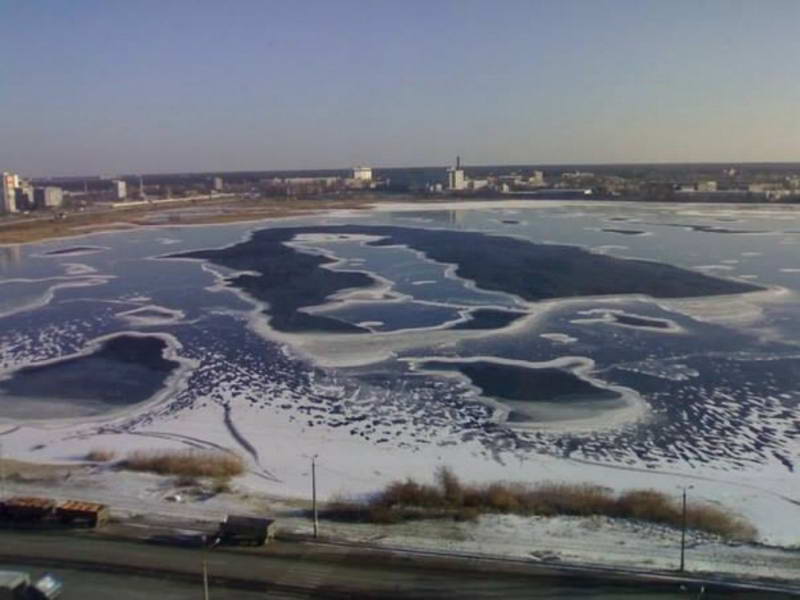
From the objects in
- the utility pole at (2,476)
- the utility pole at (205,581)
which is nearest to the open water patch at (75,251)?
the utility pole at (2,476)

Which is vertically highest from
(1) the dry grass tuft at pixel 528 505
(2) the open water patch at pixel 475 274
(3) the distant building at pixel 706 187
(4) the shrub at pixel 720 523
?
(3) the distant building at pixel 706 187

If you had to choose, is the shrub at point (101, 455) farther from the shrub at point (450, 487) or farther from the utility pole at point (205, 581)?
the shrub at point (450, 487)

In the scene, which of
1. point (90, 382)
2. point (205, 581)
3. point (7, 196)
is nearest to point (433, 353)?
point (90, 382)

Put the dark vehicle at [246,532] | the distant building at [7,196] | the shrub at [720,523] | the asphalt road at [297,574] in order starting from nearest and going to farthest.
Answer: the asphalt road at [297,574]
the dark vehicle at [246,532]
the shrub at [720,523]
the distant building at [7,196]

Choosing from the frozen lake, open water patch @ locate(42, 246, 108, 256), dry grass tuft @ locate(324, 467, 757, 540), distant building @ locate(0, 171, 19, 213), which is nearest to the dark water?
the frozen lake

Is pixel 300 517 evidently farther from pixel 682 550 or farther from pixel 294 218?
pixel 294 218

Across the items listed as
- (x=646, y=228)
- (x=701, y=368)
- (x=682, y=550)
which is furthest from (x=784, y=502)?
(x=646, y=228)
